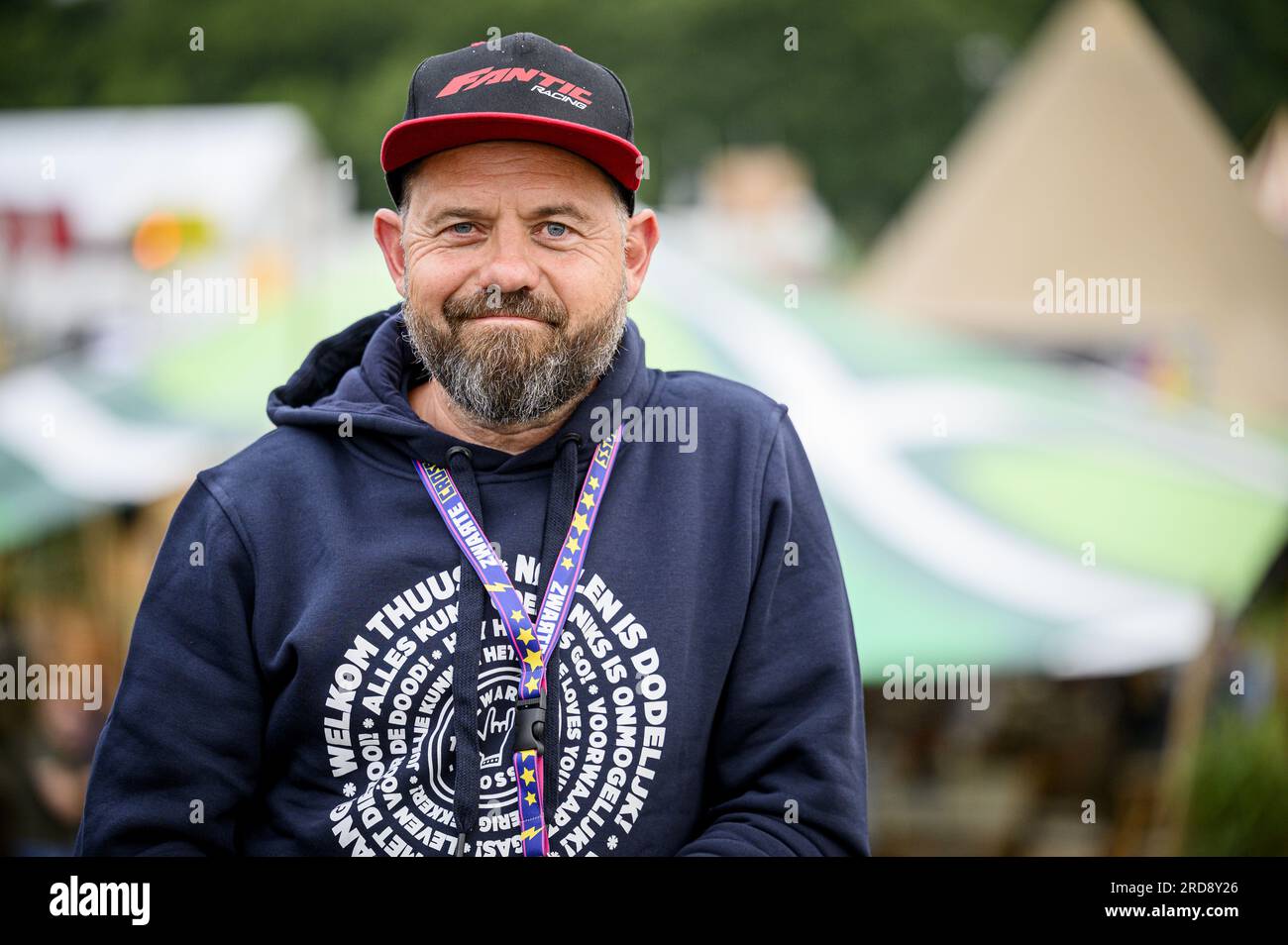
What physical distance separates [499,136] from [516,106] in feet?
0.16

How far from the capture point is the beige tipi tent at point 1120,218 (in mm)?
6703

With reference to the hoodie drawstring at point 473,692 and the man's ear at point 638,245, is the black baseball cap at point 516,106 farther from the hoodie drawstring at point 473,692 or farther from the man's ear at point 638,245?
the hoodie drawstring at point 473,692

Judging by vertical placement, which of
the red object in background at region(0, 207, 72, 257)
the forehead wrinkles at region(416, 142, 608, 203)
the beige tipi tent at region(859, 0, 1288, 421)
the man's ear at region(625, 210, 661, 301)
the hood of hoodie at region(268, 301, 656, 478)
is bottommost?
the hood of hoodie at region(268, 301, 656, 478)

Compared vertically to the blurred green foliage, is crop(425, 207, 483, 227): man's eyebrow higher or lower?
lower

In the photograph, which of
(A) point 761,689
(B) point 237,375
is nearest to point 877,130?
(B) point 237,375

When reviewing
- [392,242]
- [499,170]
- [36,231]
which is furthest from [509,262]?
[36,231]

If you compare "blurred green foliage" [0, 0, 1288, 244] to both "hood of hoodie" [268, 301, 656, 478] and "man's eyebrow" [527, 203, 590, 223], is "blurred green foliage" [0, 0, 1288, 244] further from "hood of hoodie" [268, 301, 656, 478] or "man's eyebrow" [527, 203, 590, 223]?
"man's eyebrow" [527, 203, 590, 223]

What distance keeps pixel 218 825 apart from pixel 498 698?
435 mm

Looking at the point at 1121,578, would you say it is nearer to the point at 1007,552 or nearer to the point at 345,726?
the point at 1007,552

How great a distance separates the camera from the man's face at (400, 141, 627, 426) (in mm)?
1863

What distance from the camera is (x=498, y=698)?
186cm

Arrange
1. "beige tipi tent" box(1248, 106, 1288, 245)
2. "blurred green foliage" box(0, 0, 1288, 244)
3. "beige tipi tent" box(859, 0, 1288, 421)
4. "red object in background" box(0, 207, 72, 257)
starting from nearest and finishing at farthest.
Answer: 1. "beige tipi tent" box(859, 0, 1288, 421)
2. "beige tipi tent" box(1248, 106, 1288, 245)
3. "red object in background" box(0, 207, 72, 257)
4. "blurred green foliage" box(0, 0, 1288, 244)

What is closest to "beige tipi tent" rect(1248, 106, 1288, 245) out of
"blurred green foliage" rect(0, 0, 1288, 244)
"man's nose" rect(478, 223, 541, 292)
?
"man's nose" rect(478, 223, 541, 292)

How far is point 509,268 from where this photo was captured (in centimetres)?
184
